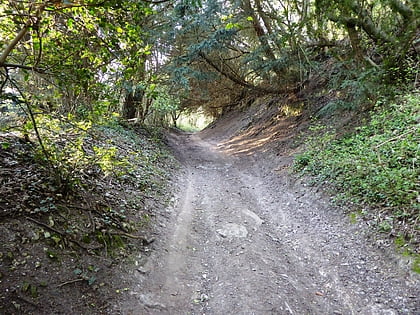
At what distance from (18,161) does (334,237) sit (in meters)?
5.73

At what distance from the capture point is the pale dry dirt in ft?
11.9

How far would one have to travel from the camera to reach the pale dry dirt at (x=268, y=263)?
11.9 ft

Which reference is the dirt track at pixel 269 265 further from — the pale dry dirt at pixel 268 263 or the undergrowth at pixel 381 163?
the undergrowth at pixel 381 163

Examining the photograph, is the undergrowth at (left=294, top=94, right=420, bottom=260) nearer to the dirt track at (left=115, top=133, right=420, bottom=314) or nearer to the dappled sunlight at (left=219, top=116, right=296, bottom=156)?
the dirt track at (left=115, top=133, right=420, bottom=314)

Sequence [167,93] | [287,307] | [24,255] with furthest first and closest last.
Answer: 1. [167,93]
2. [287,307]
3. [24,255]

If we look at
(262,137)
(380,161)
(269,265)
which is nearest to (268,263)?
(269,265)

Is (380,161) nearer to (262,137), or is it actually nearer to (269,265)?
(269,265)

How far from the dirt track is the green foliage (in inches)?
24.8

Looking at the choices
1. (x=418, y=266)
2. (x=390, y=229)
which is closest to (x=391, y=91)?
(x=390, y=229)

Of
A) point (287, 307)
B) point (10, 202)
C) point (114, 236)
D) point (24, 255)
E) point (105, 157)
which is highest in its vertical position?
point (105, 157)

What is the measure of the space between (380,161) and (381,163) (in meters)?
0.29

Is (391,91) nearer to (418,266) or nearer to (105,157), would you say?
(418,266)

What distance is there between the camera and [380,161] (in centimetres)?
455

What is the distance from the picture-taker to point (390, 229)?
4395 mm
